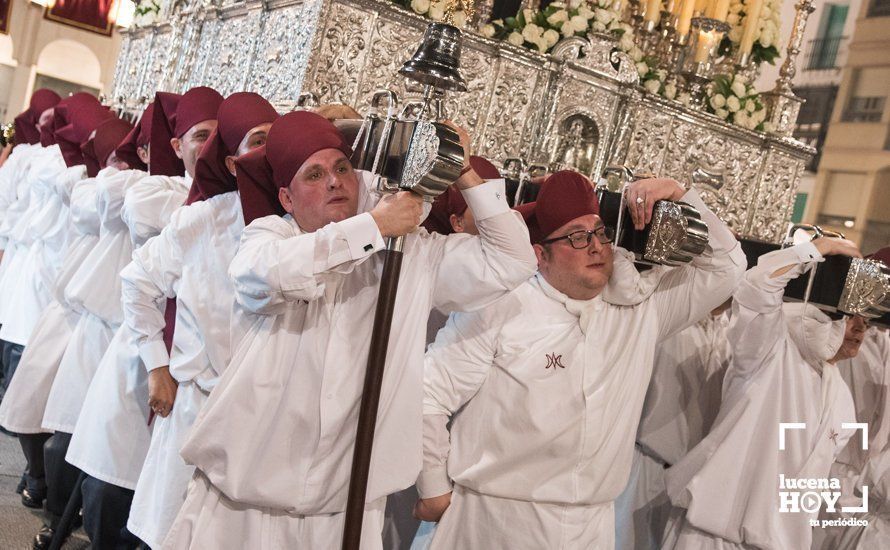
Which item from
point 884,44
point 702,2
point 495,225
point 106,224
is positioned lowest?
point 106,224

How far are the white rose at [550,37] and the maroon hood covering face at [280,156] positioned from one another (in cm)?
348

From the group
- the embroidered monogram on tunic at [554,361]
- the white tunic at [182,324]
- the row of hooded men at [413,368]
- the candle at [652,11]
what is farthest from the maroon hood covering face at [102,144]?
the candle at [652,11]

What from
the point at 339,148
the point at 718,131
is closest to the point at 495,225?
the point at 339,148

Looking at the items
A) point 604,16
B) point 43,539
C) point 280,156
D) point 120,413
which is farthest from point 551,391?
point 604,16

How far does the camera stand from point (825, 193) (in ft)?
41.4

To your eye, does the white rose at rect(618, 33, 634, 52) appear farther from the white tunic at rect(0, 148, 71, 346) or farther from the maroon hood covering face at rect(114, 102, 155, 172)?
the white tunic at rect(0, 148, 71, 346)

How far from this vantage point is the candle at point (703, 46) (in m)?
7.28

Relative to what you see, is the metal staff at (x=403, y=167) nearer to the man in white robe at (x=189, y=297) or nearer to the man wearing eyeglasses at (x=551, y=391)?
the man wearing eyeglasses at (x=551, y=391)

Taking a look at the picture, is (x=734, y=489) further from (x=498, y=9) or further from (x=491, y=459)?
(x=498, y=9)

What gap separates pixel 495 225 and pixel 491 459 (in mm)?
1022

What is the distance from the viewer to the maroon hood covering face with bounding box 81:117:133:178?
5.84 m

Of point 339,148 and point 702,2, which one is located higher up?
point 702,2

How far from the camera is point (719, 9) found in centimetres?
745

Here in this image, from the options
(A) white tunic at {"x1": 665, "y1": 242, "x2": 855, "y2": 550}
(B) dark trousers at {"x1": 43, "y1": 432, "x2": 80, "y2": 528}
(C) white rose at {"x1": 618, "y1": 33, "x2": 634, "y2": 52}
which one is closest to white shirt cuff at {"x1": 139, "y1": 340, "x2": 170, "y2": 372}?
(B) dark trousers at {"x1": 43, "y1": 432, "x2": 80, "y2": 528}
